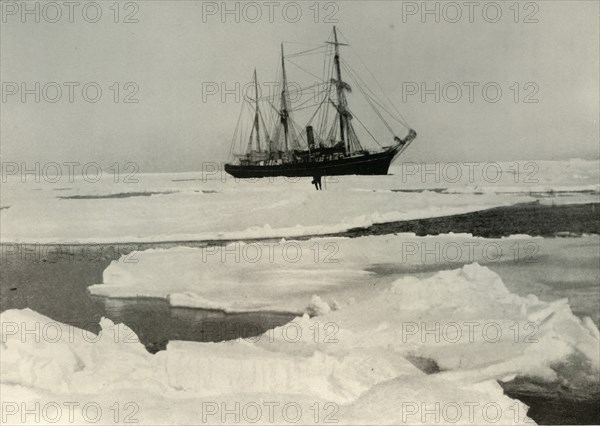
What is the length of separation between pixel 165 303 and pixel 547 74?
2469 mm

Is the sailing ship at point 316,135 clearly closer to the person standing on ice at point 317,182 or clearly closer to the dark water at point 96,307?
the person standing on ice at point 317,182

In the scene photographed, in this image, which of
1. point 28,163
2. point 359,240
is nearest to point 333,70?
point 359,240

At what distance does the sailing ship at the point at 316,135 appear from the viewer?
2.93 meters

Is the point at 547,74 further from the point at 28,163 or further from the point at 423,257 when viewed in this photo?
the point at 28,163

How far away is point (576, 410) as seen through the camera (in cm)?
273

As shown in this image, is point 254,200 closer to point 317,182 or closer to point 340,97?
point 317,182

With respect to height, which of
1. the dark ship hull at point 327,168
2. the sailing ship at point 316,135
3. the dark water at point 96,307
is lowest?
the dark water at point 96,307

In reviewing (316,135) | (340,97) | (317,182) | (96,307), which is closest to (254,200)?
(317,182)

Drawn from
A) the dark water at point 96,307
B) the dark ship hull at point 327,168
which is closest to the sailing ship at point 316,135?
the dark ship hull at point 327,168

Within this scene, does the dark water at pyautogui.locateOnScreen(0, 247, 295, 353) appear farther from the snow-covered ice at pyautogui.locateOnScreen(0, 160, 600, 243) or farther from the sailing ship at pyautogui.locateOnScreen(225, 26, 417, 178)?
the sailing ship at pyautogui.locateOnScreen(225, 26, 417, 178)

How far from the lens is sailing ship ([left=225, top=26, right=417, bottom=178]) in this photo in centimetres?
293

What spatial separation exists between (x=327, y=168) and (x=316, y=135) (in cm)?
20

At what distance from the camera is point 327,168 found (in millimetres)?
3014

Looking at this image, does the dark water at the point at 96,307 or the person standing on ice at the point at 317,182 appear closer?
the dark water at the point at 96,307
